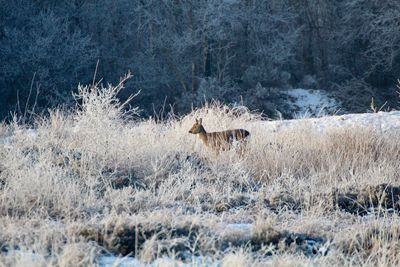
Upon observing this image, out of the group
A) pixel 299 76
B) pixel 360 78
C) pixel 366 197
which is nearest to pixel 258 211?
pixel 366 197

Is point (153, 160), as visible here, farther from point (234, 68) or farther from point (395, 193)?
point (234, 68)

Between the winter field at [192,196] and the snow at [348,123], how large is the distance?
10 centimetres

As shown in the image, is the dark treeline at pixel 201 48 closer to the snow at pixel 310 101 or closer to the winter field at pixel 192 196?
the snow at pixel 310 101

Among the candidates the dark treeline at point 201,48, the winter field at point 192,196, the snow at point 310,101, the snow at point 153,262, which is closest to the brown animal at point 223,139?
the winter field at point 192,196

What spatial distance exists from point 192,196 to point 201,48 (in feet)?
71.5

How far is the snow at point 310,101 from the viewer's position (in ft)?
82.8

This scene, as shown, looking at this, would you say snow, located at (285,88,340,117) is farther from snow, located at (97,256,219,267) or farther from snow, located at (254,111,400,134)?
snow, located at (97,256,219,267)

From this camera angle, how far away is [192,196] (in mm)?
6473

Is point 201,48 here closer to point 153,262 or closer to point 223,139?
point 223,139

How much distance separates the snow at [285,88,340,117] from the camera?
2525 centimetres

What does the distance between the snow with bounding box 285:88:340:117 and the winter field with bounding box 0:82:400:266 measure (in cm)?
1426

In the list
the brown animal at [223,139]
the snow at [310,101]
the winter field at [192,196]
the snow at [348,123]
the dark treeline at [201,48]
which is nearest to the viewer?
the winter field at [192,196]

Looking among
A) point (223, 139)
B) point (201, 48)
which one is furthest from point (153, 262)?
point (201, 48)

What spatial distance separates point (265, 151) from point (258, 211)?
9.48 feet
